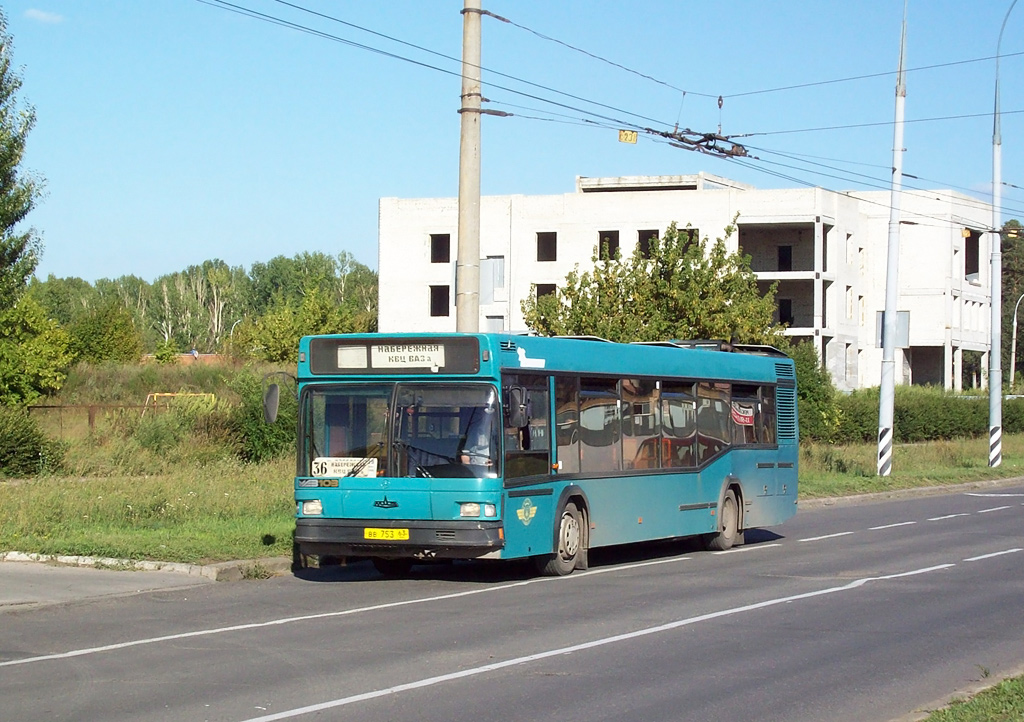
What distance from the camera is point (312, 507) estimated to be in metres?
14.3

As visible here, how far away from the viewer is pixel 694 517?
59.7 feet

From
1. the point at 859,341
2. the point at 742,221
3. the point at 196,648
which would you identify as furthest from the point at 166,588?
the point at 859,341

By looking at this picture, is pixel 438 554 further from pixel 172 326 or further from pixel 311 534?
pixel 172 326

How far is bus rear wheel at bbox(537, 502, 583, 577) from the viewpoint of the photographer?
1516 cm

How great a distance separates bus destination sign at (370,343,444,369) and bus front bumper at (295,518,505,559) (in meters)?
1.68

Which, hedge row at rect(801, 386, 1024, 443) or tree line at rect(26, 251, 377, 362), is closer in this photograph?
hedge row at rect(801, 386, 1024, 443)

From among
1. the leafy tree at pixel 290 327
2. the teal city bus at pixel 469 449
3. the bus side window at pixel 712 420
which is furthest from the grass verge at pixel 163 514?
the leafy tree at pixel 290 327

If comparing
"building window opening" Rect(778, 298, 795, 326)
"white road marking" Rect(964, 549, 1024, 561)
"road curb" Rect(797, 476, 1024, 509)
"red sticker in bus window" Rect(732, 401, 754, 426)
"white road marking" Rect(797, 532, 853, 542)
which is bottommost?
"road curb" Rect(797, 476, 1024, 509)

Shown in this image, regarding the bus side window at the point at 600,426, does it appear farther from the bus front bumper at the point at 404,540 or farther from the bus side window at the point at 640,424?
the bus front bumper at the point at 404,540

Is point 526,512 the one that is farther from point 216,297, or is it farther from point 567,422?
point 216,297

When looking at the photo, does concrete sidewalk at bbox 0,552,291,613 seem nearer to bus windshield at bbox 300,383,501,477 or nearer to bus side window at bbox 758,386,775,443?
bus windshield at bbox 300,383,501,477

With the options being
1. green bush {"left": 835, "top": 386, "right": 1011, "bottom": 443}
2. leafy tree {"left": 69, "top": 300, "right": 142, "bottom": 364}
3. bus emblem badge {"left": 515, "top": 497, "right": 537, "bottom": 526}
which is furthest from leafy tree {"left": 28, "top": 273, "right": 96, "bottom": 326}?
bus emblem badge {"left": 515, "top": 497, "right": 537, "bottom": 526}

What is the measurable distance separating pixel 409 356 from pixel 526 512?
2149 millimetres

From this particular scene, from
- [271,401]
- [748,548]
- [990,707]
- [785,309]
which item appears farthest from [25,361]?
[990,707]
